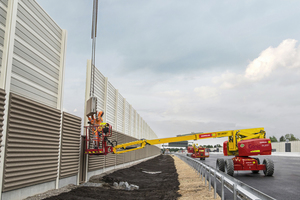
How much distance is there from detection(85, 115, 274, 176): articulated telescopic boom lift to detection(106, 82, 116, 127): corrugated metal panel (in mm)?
3649

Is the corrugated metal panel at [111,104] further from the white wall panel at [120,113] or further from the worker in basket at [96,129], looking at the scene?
the worker in basket at [96,129]

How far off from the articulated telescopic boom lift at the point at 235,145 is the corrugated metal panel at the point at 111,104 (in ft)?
12.0

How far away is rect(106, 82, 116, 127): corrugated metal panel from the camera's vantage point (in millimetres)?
20406

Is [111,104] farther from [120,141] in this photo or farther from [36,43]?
[36,43]

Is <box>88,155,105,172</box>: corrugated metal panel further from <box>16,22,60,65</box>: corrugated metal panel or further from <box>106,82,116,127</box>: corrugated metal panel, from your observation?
<box>16,22,60,65</box>: corrugated metal panel

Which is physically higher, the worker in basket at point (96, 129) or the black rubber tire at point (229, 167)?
the worker in basket at point (96, 129)

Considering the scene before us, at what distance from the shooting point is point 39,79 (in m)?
10.1

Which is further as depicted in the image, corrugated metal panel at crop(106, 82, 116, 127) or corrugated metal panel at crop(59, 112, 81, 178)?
corrugated metal panel at crop(106, 82, 116, 127)

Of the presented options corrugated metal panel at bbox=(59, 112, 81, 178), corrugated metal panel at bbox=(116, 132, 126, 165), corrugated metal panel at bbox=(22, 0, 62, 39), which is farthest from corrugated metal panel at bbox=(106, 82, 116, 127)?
corrugated metal panel at bbox=(22, 0, 62, 39)

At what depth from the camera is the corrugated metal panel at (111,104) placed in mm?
20406

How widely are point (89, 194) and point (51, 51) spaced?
230 inches

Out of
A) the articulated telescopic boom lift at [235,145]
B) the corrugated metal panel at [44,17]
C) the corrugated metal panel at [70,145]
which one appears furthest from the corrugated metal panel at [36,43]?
the articulated telescopic boom lift at [235,145]

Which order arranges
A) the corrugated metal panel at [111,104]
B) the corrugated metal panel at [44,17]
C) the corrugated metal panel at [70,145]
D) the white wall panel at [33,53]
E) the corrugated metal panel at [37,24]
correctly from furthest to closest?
the corrugated metal panel at [111,104] < the corrugated metal panel at [70,145] < the corrugated metal panel at [44,17] < the corrugated metal panel at [37,24] < the white wall panel at [33,53]

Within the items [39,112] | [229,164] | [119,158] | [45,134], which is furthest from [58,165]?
[119,158]
